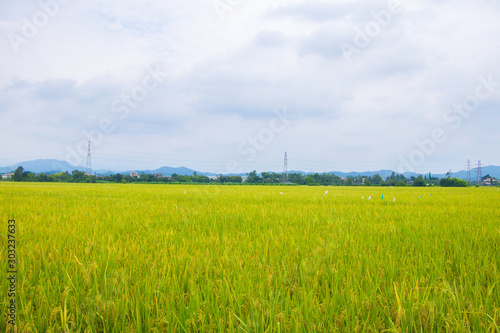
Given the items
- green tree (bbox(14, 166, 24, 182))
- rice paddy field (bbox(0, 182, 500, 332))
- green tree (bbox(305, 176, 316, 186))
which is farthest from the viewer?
green tree (bbox(305, 176, 316, 186))

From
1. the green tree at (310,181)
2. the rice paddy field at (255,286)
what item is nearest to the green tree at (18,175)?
the green tree at (310,181)

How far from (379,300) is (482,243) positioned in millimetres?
2119

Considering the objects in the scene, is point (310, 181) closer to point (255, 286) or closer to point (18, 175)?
point (18, 175)

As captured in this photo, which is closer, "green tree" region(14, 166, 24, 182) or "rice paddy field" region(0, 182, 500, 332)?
"rice paddy field" region(0, 182, 500, 332)

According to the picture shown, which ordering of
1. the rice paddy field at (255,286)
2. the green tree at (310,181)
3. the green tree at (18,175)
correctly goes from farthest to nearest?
the green tree at (310,181), the green tree at (18,175), the rice paddy field at (255,286)

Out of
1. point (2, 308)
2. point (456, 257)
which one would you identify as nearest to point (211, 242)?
point (2, 308)

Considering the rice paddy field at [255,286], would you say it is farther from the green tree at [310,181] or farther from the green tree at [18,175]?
the green tree at [18,175]

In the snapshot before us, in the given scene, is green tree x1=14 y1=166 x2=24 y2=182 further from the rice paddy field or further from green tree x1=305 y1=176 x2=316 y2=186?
the rice paddy field

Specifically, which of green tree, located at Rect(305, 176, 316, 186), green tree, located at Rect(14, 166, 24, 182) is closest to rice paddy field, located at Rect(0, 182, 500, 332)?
green tree, located at Rect(305, 176, 316, 186)

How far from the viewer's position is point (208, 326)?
1.25 metres

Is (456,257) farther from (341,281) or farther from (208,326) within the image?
(208,326)

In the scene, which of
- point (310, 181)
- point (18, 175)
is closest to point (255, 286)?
point (310, 181)

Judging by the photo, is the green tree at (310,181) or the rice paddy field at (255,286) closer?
the rice paddy field at (255,286)

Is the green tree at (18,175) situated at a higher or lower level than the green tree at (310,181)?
higher
